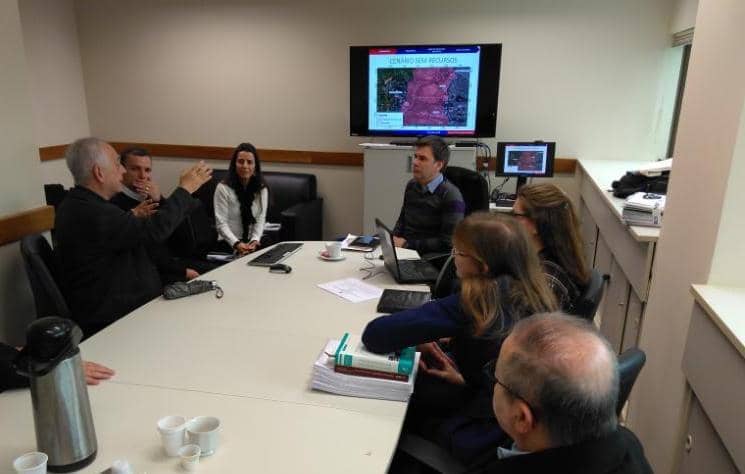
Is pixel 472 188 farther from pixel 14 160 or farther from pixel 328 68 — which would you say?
pixel 14 160

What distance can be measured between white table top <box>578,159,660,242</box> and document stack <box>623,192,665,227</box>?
4cm

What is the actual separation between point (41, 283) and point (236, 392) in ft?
3.69

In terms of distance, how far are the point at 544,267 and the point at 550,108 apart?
2.78m

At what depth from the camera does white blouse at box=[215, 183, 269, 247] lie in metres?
3.68

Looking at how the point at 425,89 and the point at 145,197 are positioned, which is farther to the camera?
the point at 425,89

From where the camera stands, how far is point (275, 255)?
9.00 ft

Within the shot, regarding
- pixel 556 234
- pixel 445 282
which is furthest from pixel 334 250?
pixel 556 234

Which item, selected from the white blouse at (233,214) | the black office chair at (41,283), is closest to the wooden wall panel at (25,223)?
the black office chair at (41,283)

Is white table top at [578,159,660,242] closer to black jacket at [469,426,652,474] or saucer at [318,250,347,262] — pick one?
saucer at [318,250,347,262]

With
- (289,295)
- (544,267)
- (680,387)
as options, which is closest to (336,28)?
(289,295)

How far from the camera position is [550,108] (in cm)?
424

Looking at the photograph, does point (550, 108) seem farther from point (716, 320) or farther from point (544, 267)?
point (716, 320)

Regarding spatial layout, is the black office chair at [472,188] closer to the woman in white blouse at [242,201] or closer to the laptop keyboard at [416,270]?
the laptop keyboard at [416,270]

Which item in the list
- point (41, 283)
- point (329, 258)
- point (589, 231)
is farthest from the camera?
point (589, 231)
